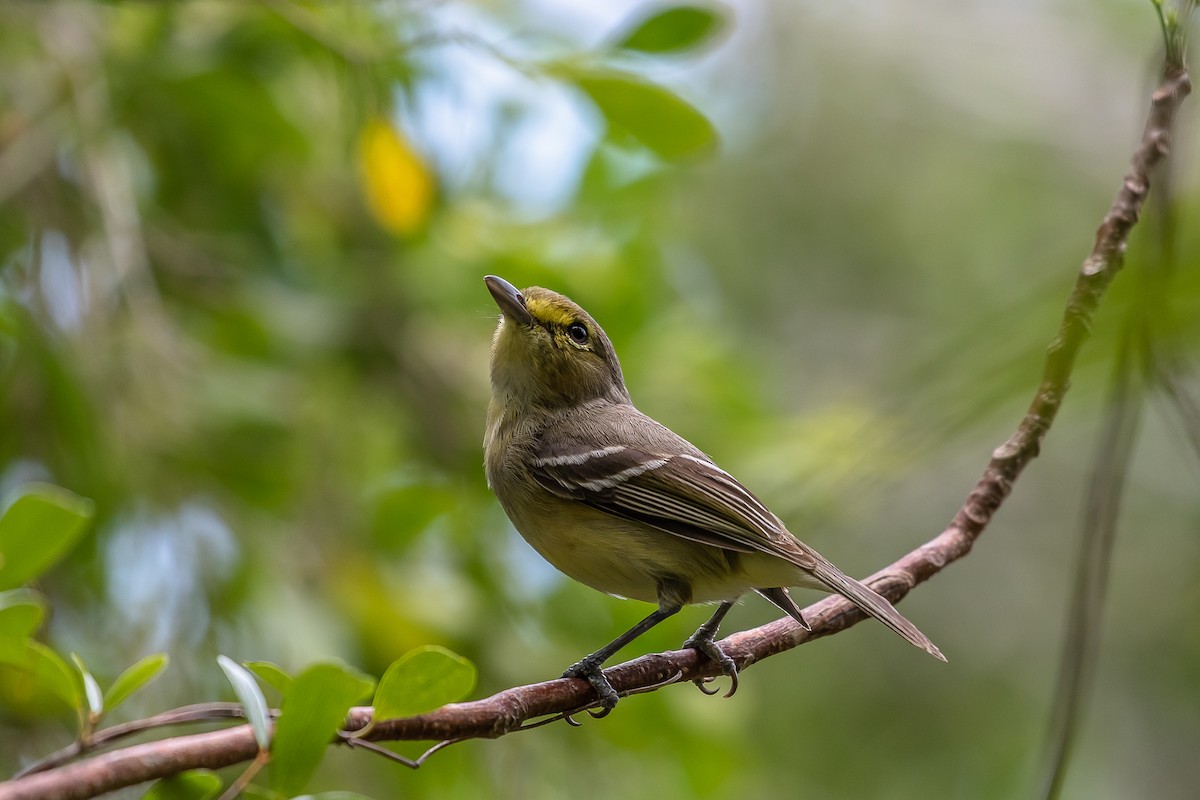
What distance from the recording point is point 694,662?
238 centimetres

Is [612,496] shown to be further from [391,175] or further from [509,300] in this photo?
[391,175]

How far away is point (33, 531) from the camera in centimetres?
147

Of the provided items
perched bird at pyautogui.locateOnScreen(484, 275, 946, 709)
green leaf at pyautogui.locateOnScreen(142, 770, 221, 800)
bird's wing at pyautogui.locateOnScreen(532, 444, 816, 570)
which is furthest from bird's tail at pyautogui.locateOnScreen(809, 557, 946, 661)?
green leaf at pyautogui.locateOnScreen(142, 770, 221, 800)

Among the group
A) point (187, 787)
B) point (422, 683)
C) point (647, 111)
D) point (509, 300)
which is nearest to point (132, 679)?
point (187, 787)

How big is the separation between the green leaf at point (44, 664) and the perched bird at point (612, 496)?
43.5 inches

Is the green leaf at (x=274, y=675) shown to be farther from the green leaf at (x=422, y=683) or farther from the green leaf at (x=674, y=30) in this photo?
the green leaf at (x=674, y=30)

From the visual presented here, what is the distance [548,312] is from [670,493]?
28.6 inches

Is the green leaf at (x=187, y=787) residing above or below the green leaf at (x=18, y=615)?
below

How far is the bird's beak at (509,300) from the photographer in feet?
10.2

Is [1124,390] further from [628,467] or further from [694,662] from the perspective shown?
[628,467]

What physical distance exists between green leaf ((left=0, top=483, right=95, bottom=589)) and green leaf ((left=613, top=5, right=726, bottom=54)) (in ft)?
6.29

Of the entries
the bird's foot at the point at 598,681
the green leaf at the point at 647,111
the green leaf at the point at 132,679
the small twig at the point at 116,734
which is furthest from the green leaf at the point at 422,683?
the green leaf at the point at 647,111

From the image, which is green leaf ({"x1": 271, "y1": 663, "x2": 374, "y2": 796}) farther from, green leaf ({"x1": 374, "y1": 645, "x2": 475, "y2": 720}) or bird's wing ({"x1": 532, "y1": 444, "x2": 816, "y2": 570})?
bird's wing ({"x1": 532, "y1": 444, "x2": 816, "y2": 570})

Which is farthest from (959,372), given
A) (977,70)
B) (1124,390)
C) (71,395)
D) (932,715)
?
(977,70)
